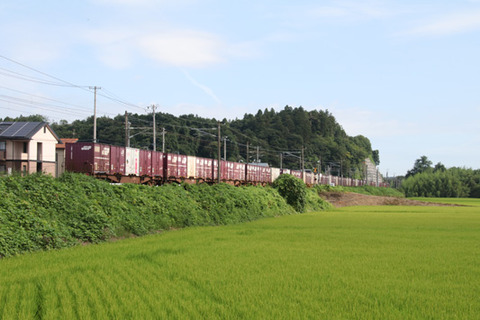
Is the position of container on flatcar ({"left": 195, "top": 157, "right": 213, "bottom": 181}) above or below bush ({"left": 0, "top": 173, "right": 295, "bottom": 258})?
above

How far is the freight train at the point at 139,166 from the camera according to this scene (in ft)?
105

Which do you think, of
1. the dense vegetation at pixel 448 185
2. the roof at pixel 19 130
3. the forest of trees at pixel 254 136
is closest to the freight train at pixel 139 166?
the forest of trees at pixel 254 136

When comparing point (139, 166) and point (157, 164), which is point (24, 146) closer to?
point (157, 164)

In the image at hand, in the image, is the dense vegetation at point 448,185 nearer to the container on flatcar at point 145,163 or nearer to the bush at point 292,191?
the bush at point 292,191

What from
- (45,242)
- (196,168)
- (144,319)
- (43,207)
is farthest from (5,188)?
(196,168)

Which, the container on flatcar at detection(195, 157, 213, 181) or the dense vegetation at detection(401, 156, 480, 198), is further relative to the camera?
the dense vegetation at detection(401, 156, 480, 198)

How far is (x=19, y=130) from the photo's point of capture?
4953 cm

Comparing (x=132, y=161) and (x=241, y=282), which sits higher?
(x=132, y=161)

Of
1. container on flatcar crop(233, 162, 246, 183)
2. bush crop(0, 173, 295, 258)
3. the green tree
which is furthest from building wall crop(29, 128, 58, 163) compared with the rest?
the green tree

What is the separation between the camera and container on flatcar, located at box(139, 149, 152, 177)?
121 ft

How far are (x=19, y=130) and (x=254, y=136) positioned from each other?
3763 inches

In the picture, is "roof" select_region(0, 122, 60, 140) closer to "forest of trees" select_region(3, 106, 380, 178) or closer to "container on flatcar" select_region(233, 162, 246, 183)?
"forest of trees" select_region(3, 106, 380, 178)

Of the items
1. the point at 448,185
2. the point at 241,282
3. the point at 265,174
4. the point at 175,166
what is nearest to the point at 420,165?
the point at 448,185

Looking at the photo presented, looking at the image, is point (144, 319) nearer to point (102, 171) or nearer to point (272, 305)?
point (272, 305)
